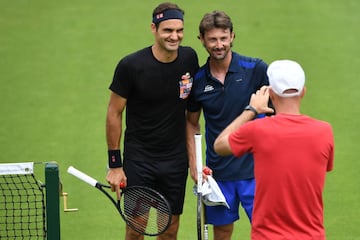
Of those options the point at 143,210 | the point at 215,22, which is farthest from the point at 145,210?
the point at 215,22

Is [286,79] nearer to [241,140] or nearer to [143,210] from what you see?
[241,140]

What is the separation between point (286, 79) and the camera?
5.25 metres

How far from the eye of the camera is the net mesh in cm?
818

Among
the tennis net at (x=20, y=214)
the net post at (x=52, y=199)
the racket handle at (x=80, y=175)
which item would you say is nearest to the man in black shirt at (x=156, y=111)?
the racket handle at (x=80, y=175)

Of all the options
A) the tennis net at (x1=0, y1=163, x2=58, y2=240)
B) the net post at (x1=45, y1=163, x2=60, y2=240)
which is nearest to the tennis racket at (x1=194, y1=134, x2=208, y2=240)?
the net post at (x1=45, y1=163, x2=60, y2=240)

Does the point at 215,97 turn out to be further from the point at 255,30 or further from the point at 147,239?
the point at 255,30

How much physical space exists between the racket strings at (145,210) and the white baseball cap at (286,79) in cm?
179

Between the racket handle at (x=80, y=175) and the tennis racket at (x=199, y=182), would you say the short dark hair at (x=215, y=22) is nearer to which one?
the tennis racket at (x=199, y=182)

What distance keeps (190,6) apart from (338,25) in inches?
87.5

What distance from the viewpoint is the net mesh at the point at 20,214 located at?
26.8 feet

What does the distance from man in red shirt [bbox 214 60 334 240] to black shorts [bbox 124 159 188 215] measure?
1.76 metres

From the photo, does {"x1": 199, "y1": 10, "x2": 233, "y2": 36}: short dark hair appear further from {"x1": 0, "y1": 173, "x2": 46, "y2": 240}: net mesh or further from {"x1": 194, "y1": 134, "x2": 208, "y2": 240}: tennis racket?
{"x1": 0, "y1": 173, "x2": 46, "y2": 240}: net mesh

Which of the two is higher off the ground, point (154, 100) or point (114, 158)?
point (154, 100)

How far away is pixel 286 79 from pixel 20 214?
13.3 ft
